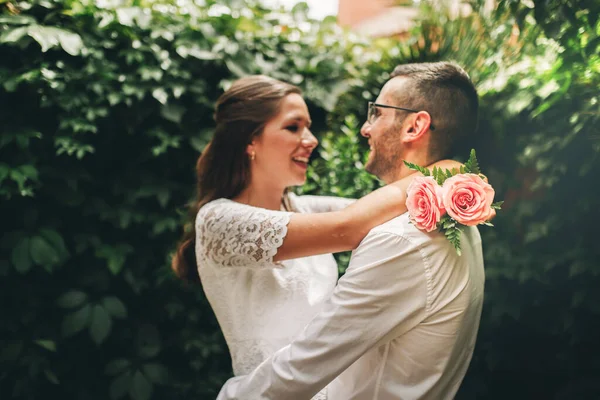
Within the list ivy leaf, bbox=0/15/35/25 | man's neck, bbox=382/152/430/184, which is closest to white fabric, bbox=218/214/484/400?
man's neck, bbox=382/152/430/184

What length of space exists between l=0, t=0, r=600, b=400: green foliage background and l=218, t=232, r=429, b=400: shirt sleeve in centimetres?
105

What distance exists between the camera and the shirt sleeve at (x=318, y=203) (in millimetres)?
2719

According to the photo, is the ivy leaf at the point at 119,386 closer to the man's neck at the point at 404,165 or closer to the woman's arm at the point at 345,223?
the woman's arm at the point at 345,223

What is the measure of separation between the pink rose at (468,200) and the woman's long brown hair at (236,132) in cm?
113

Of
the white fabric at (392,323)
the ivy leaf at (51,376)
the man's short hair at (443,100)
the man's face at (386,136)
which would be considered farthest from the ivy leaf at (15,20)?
the white fabric at (392,323)

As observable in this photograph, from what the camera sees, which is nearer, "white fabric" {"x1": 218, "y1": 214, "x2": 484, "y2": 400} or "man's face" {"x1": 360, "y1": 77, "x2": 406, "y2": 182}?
"white fabric" {"x1": 218, "y1": 214, "x2": 484, "y2": 400}

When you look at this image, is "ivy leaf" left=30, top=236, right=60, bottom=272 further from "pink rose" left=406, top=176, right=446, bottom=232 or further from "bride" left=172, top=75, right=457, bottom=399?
"pink rose" left=406, top=176, right=446, bottom=232

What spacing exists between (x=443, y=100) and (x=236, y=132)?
1.00 m

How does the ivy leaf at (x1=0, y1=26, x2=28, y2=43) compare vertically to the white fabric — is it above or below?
above

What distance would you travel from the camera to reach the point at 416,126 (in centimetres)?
182

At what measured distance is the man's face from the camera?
6.16 feet

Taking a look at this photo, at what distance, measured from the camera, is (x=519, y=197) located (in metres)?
2.57

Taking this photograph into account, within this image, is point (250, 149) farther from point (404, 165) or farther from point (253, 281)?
point (404, 165)

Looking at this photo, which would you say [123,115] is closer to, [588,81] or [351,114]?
[351,114]
